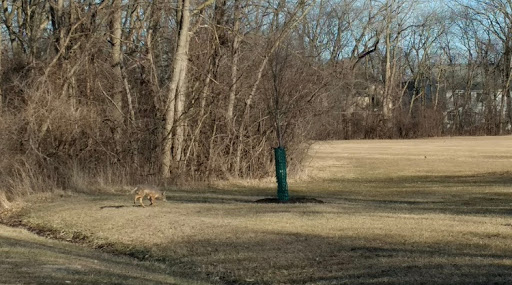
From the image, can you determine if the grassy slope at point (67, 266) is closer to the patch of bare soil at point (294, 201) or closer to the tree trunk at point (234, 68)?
the patch of bare soil at point (294, 201)

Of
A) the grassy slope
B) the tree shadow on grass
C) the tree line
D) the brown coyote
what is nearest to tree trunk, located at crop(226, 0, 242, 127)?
the tree line

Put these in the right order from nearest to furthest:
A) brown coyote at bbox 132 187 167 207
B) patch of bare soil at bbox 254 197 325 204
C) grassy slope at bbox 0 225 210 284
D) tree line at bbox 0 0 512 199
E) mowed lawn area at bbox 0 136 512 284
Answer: grassy slope at bbox 0 225 210 284, mowed lawn area at bbox 0 136 512 284, brown coyote at bbox 132 187 167 207, patch of bare soil at bbox 254 197 325 204, tree line at bbox 0 0 512 199

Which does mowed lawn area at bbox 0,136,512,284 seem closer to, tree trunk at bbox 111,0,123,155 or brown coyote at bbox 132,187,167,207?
brown coyote at bbox 132,187,167,207

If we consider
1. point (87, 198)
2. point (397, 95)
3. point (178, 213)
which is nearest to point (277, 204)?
point (178, 213)

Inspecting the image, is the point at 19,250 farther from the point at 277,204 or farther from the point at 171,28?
the point at 171,28

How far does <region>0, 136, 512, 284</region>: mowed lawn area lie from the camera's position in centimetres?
885

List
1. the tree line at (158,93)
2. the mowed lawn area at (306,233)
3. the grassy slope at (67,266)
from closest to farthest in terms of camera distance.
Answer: the grassy slope at (67,266) → the mowed lawn area at (306,233) → the tree line at (158,93)

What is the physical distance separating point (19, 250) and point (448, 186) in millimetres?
16044

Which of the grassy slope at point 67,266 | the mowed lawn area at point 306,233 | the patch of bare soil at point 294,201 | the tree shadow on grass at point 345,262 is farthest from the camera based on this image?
the patch of bare soil at point 294,201

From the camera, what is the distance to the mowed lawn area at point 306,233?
8.85m

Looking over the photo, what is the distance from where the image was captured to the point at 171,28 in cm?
2484

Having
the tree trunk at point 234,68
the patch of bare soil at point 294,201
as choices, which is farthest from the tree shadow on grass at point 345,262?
the tree trunk at point 234,68

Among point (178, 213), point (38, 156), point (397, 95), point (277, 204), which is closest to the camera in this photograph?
point (178, 213)

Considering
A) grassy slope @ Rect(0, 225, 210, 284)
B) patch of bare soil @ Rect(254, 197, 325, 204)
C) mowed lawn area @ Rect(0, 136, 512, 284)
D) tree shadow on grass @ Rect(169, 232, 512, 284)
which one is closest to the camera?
grassy slope @ Rect(0, 225, 210, 284)
